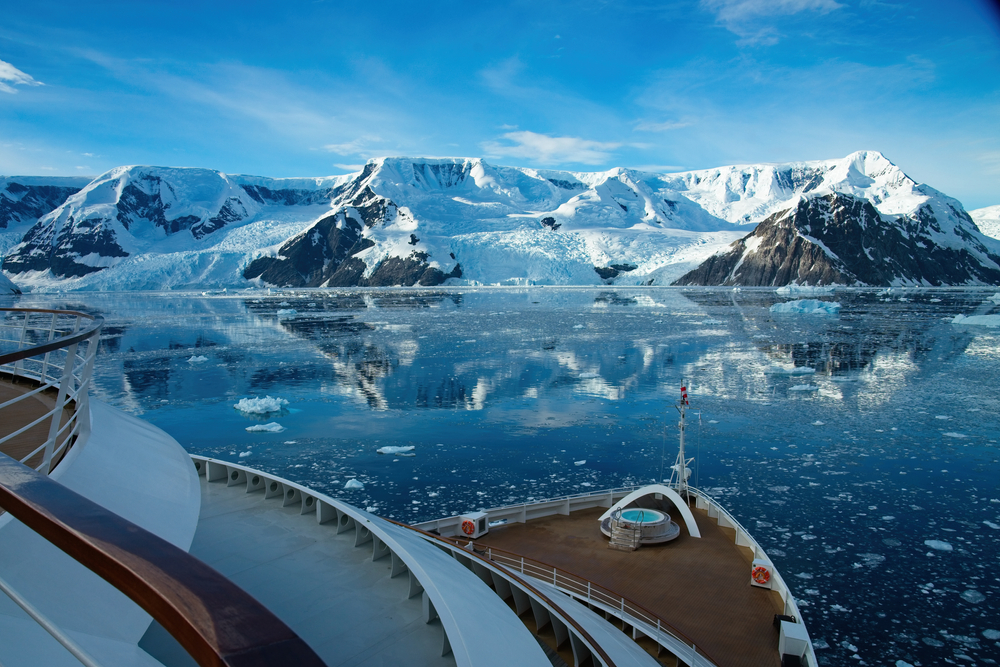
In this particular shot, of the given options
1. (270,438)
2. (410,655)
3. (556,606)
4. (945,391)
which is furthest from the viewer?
(945,391)

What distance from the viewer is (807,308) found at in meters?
65.6

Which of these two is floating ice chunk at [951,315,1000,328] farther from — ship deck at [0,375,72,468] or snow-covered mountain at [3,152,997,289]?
snow-covered mountain at [3,152,997,289]

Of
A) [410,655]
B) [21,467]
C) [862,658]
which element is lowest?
[862,658]

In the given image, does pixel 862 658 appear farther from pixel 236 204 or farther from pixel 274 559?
pixel 236 204

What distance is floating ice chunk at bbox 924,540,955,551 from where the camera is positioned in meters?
11.6

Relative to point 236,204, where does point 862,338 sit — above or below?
below

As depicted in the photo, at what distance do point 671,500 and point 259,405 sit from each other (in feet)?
49.9

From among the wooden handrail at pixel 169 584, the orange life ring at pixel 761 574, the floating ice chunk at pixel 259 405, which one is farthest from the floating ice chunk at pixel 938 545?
the floating ice chunk at pixel 259 405

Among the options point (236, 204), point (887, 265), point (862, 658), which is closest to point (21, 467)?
point (862, 658)

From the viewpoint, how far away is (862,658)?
8.55 m

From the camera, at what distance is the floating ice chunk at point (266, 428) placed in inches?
766

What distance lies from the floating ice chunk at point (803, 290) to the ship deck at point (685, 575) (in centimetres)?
9851

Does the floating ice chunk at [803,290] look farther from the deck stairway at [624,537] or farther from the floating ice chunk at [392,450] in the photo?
the deck stairway at [624,537]

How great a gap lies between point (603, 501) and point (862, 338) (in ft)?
114
